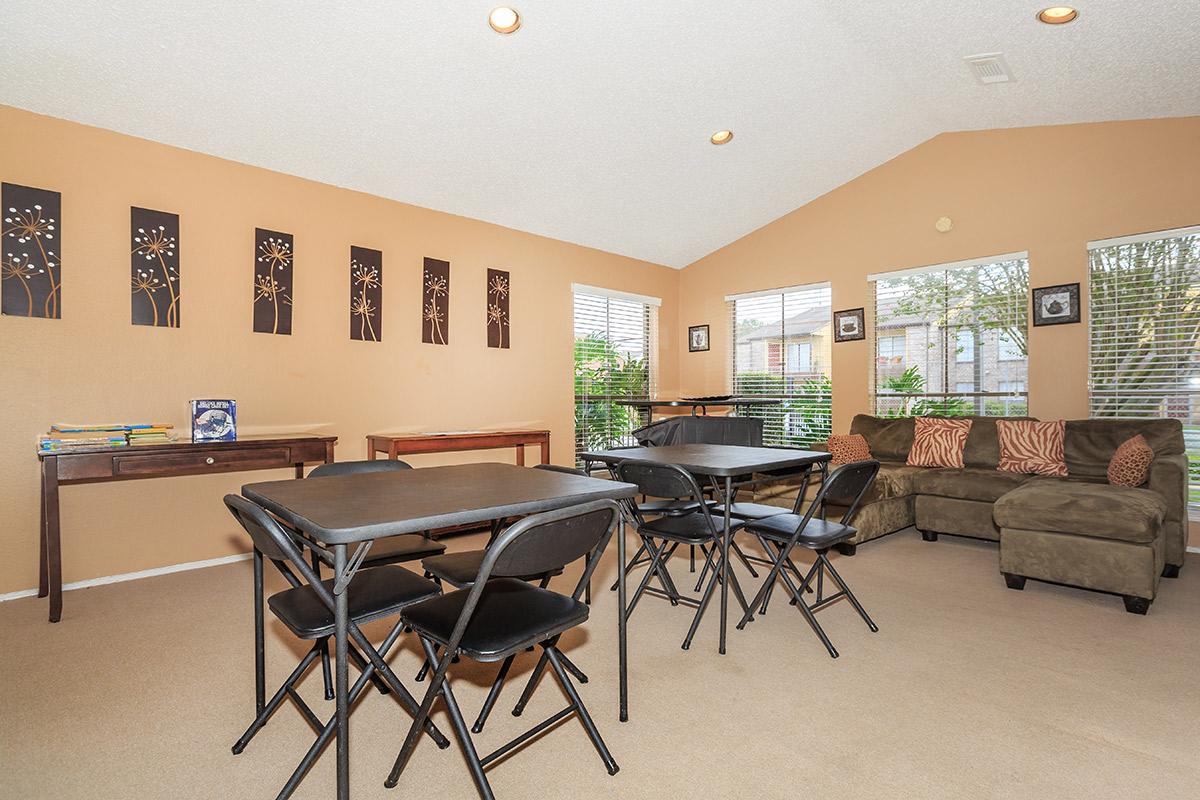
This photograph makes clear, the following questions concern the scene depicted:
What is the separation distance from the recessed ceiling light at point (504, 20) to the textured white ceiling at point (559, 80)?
6 centimetres

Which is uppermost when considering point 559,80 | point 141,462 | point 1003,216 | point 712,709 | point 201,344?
point 559,80

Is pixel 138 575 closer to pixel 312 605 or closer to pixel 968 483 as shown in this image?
pixel 312 605

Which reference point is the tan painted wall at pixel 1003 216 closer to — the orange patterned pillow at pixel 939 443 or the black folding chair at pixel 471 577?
the orange patterned pillow at pixel 939 443

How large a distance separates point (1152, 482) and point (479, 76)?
15.3 ft

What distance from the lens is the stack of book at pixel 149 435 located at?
11.0ft

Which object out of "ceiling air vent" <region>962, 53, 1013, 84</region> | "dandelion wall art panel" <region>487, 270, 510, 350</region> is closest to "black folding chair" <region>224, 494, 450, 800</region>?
"dandelion wall art panel" <region>487, 270, 510, 350</region>

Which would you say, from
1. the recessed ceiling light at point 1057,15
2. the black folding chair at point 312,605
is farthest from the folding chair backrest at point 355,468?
the recessed ceiling light at point 1057,15

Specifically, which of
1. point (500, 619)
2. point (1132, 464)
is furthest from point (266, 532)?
point (1132, 464)

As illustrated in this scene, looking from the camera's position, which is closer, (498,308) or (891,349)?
(498,308)

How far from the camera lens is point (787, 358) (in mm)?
6422

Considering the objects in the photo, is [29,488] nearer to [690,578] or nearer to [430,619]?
[430,619]

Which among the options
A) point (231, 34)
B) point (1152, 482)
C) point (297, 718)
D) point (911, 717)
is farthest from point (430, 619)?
point (1152, 482)

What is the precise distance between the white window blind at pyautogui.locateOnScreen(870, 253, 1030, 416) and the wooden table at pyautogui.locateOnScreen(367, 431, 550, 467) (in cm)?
335

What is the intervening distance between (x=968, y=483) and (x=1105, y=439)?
0.96 metres
